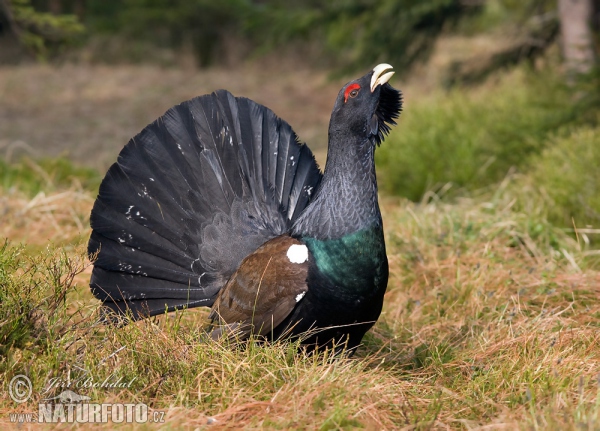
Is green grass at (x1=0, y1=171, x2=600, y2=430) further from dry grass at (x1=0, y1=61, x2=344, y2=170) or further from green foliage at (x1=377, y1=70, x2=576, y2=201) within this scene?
dry grass at (x1=0, y1=61, x2=344, y2=170)

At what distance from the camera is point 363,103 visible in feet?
11.8

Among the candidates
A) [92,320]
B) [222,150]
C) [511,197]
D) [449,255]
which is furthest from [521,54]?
[92,320]

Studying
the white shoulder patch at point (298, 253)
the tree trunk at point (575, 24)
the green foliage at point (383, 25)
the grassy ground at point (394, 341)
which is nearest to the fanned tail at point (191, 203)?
the grassy ground at point (394, 341)

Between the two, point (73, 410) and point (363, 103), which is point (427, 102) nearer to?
point (363, 103)

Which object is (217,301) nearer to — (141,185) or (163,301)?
(163,301)

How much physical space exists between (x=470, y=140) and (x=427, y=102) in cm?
172

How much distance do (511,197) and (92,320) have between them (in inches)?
160

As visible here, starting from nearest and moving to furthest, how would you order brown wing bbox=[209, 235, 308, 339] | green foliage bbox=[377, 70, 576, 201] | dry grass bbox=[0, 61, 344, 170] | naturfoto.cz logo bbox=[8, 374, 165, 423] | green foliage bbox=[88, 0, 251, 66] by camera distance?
naturfoto.cz logo bbox=[8, 374, 165, 423]
brown wing bbox=[209, 235, 308, 339]
green foliage bbox=[377, 70, 576, 201]
dry grass bbox=[0, 61, 344, 170]
green foliage bbox=[88, 0, 251, 66]

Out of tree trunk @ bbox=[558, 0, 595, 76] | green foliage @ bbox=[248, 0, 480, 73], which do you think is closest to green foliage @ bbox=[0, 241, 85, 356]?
tree trunk @ bbox=[558, 0, 595, 76]

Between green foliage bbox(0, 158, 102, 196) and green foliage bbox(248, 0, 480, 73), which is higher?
green foliage bbox(248, 0, 480, 73)

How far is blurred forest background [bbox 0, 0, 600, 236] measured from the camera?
251 inches

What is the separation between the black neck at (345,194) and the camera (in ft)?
11.4

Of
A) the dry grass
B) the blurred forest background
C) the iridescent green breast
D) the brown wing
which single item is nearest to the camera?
the iridescent green breast

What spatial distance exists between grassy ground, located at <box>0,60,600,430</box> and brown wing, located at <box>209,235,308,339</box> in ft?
0.54
